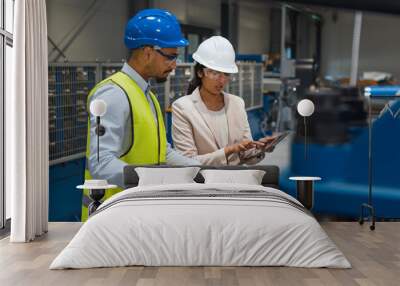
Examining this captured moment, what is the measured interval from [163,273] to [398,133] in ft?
11.2

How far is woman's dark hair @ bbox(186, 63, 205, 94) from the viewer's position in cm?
632

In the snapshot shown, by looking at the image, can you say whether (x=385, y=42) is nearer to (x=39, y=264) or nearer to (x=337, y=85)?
(x=337, y=85)

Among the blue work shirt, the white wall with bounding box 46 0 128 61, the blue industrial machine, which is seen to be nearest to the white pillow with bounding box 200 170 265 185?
the blue work shirt

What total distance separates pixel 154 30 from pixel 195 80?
0.56 m

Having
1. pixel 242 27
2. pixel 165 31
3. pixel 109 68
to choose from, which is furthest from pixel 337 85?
pixel 109 68

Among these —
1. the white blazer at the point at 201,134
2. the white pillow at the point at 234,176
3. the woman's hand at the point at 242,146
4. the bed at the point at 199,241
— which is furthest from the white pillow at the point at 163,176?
the bed at the point at 199,241

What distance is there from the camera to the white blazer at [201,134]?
626 cm

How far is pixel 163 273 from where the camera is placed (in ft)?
13.7

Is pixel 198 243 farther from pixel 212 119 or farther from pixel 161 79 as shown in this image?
pixel 161 79

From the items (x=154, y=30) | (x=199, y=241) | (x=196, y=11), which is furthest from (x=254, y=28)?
(x=199, y=241)

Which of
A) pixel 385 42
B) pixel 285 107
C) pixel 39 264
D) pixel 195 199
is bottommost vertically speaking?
pixel 39 264

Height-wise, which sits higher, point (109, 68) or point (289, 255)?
point (109, 68)

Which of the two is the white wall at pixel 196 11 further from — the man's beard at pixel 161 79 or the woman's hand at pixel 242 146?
the woman's hand at pixel 242 146

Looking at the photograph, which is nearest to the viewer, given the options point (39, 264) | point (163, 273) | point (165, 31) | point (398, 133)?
point (163, 273)
